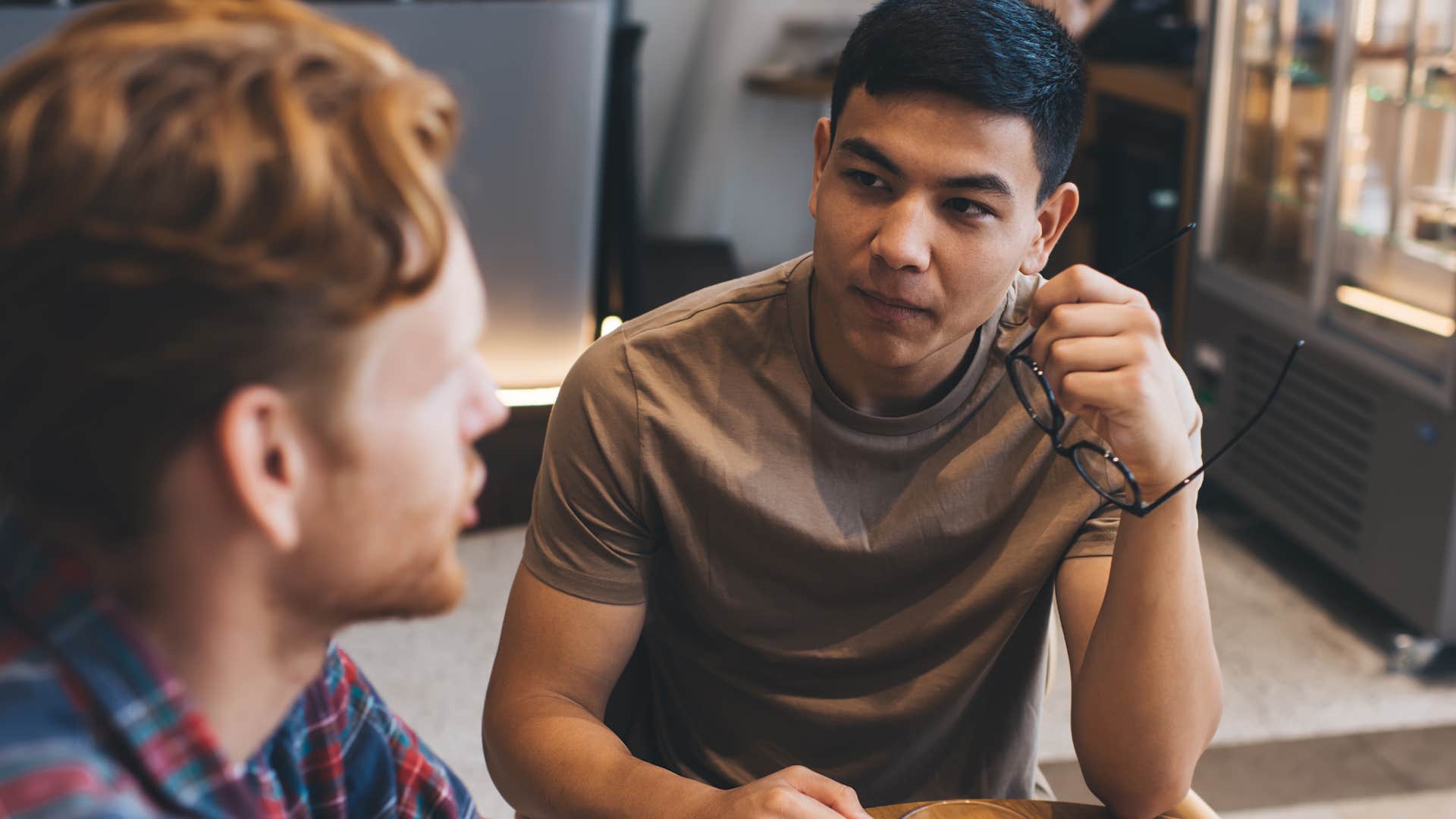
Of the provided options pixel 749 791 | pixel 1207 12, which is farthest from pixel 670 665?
pixel 1207 12

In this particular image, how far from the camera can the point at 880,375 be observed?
4.27 feet

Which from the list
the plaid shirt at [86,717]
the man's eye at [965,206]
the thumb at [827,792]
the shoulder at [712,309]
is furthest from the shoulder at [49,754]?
the man's eye at [965,206]

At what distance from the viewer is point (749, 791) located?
1.03m

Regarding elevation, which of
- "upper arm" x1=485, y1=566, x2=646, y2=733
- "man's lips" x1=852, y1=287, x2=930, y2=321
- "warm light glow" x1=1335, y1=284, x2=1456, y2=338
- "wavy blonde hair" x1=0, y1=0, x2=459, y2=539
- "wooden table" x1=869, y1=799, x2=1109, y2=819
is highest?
"wavy blonde hair" x1=0, y1=0, x2=459, y2=539

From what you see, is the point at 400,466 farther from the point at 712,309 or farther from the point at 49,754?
the point at 712,309

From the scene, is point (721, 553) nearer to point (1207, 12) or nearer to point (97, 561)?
point (97, 561)

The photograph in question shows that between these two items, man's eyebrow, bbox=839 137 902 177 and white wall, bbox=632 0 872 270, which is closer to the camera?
man's eyebrow, bbox=839 137 902 177

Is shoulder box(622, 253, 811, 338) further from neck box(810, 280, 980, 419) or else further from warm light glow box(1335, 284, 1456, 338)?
warm light glow box(1335, 284, 1456, 338)

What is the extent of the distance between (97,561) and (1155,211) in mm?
3873

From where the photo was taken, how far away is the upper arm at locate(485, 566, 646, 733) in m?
1.25

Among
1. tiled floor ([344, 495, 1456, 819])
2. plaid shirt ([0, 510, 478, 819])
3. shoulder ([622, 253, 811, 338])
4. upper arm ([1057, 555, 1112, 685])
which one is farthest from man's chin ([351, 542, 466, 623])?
tiled floor ([344, 495, 1456, 819])

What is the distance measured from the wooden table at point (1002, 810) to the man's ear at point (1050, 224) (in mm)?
536

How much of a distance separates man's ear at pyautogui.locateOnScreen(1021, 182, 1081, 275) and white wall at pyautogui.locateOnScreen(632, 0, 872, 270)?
13.8 ft

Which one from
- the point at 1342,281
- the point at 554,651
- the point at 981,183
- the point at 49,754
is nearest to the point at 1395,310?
the point at 1342,281
